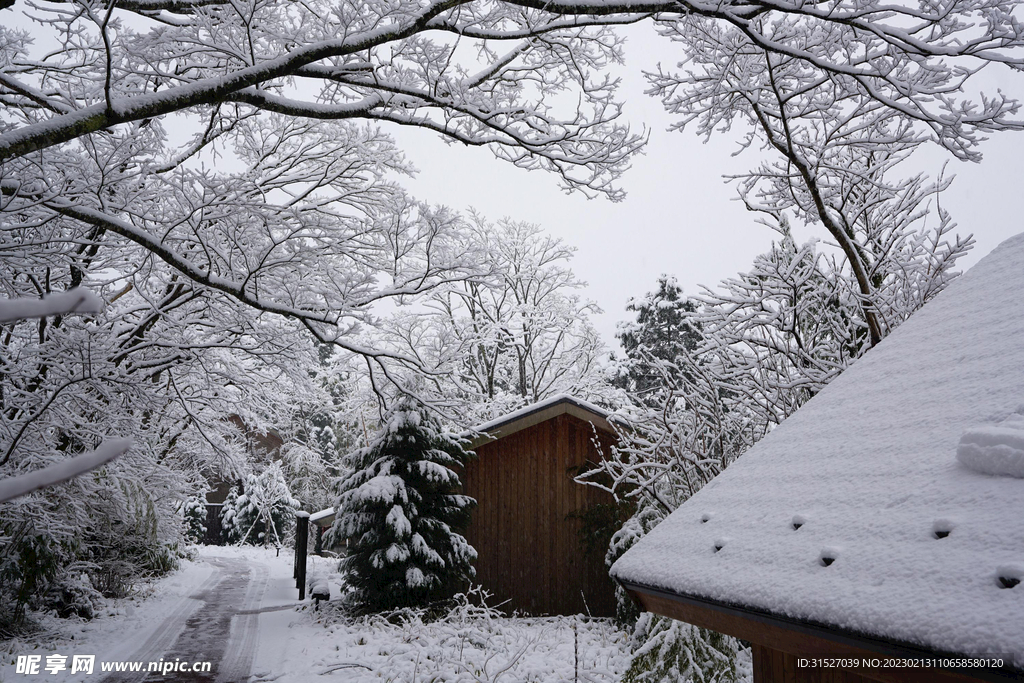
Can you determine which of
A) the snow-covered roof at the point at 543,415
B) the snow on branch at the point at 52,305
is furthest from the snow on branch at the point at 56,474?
the snow-covered roof at the point at 543,415

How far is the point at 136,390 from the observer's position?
683cm

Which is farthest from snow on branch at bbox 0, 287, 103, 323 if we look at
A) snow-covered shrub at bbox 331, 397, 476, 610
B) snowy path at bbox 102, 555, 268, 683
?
snow-covered shrub at bbox 331, 397, 476, 610

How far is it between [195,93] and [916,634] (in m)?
5.45

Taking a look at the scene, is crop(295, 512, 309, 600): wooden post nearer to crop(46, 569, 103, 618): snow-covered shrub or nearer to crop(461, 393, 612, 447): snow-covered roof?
crop(46, 569, 103, 618): snow-covered shrub

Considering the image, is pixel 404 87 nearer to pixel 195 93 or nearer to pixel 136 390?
pixel 195 93

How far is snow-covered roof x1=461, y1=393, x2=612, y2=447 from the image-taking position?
12.8 m

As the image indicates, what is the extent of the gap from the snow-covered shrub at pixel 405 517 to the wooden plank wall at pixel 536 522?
0.78 m

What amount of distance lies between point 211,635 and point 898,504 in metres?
11.1

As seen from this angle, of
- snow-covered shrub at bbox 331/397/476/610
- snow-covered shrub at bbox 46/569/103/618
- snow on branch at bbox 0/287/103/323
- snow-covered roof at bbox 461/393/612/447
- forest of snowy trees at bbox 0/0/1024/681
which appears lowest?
snow-covered shrub at bbox 46/569/103/618

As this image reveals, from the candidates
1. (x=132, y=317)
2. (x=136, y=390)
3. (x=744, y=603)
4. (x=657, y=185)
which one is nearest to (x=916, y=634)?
(x=744, y=603)

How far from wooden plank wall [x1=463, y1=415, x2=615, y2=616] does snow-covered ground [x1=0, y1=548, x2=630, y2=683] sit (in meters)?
0.73

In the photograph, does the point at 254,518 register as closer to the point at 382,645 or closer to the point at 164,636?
the point at 164,636

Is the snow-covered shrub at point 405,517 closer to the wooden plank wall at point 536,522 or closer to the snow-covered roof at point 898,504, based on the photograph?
the wooden plank wall at point 536,522

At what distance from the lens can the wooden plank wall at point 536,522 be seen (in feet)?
42.3
